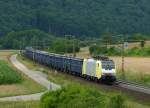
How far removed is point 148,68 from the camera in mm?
75688

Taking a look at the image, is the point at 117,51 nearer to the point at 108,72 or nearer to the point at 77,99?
the point at 108,72

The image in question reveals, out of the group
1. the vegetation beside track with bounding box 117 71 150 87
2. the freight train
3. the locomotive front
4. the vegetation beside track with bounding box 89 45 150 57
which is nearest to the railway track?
the locomotive front

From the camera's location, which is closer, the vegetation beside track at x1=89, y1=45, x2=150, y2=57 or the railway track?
the railway track

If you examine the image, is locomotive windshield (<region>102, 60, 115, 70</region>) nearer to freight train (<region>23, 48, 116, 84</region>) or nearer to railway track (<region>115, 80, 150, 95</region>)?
freight train (<region>23, 48, 116, 84</region>)

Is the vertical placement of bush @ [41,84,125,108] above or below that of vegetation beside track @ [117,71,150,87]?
above

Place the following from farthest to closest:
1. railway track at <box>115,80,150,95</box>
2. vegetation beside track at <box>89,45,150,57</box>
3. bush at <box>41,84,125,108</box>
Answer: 1. vegetation beside track at <box>89,45,150,57</box>
2. railway track at <box>115,80,150,95</box>
3. bush at <box>41,84,125,108</box>

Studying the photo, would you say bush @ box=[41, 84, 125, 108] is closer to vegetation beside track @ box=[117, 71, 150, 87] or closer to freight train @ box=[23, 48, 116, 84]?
freight train @ box=[23, 48, 116, 84]

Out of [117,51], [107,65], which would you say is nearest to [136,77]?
[107,65]

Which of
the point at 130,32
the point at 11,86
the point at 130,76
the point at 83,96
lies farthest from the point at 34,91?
the point at 130,32

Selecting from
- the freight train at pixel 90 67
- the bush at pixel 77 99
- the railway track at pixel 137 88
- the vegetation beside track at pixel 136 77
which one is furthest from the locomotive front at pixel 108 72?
the bush at pixel 77 99

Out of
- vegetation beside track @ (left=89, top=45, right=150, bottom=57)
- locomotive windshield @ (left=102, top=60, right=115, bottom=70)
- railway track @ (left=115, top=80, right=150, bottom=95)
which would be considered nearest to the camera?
railway track @ (left=115, top=80, right=150, bottom=95)

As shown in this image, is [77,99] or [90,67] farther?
[90,67]

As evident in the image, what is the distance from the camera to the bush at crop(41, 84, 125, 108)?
28.2m

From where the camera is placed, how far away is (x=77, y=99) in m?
29.1
